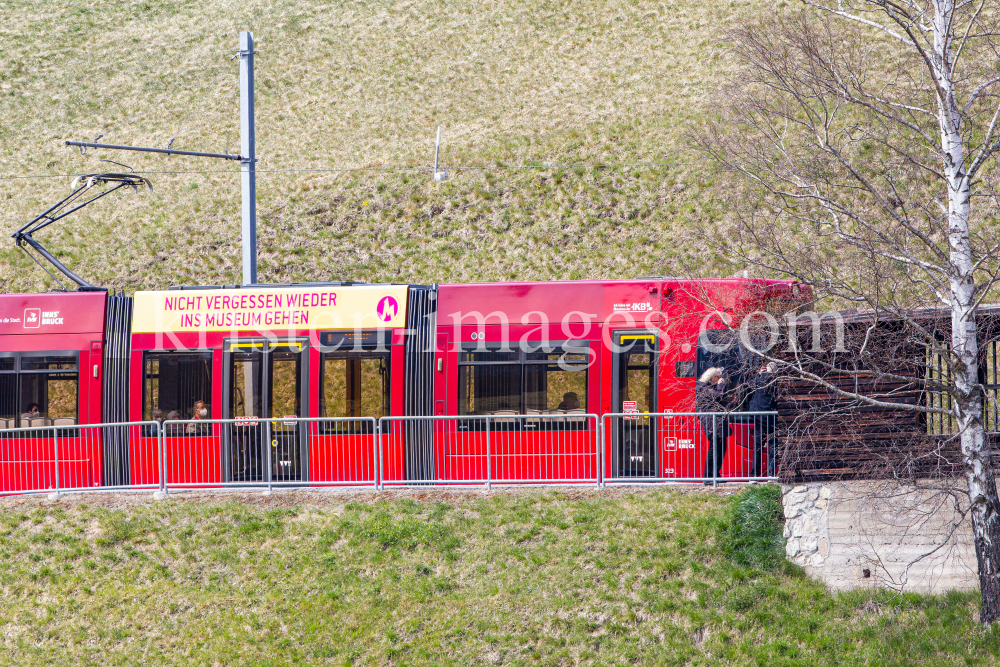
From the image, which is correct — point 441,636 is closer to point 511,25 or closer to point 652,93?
point 652,93

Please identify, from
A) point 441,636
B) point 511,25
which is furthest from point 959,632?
point 511,25

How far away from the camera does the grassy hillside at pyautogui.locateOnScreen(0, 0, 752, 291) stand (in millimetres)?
29672

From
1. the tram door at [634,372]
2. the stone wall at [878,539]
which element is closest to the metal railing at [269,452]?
the tram door at [634,372]

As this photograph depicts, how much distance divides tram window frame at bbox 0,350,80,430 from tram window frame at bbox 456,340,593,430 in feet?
19.8

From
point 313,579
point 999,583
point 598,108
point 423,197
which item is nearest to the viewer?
point 999,583

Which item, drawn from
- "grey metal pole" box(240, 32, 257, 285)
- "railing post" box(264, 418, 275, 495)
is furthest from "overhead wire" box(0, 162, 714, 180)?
"railing post" box(264, 418, 275, 495)

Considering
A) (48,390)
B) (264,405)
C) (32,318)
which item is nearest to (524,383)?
(264,405)

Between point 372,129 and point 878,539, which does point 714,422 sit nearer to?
point 878,539

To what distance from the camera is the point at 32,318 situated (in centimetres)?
1608

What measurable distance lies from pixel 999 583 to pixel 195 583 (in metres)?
8.81

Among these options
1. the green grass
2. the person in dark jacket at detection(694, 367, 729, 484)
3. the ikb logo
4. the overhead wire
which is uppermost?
the overhead wire

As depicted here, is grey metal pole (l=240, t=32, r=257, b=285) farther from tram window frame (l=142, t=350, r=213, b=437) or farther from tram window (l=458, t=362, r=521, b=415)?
tram window (l=458, t=362, r=521, b=415)

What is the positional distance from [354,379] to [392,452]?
4.45 ft

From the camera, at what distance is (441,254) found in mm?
29266
